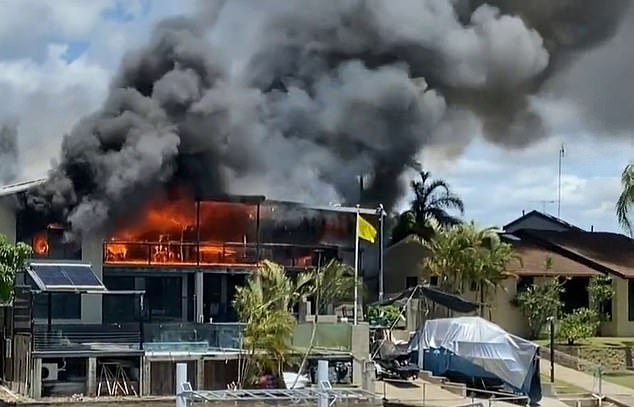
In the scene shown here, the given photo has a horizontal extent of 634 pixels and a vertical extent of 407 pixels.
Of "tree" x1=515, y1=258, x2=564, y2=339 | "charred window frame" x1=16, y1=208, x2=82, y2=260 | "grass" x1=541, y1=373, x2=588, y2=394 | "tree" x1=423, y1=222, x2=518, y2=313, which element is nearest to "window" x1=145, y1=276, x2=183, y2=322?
"charred window frame" x1=16, y1=208, x2=82, y2=260

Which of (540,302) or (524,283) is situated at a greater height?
(524,283)

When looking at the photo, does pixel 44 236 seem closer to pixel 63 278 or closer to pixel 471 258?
pixel 63 278

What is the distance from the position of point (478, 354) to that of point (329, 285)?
11.0 m

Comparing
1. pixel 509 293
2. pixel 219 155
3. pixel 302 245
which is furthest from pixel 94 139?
pixel 509 293

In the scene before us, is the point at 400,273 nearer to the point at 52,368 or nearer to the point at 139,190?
the point at 139,190

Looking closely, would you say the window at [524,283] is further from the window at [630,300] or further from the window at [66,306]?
the window at [66,306]

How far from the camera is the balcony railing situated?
49.0m

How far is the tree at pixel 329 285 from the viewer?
161 ft

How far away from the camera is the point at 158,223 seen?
5075 centimetres

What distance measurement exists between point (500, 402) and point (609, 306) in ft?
63.0

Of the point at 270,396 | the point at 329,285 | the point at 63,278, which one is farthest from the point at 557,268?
the point at 270,396

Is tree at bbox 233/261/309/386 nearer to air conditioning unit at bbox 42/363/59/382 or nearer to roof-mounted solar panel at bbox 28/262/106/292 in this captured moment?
roof-mounted solar panel at bbox 28/262/106/292

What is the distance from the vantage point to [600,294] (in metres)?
53.3

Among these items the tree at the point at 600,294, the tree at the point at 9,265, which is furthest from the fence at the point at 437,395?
the tree at the point at 600,294
